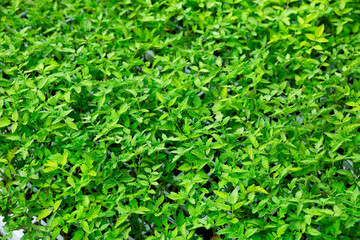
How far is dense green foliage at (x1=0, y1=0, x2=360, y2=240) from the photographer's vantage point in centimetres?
207

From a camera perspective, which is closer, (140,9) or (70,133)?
(70,133)

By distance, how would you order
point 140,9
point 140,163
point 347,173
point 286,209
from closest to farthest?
point 286,209
point 347,173
point 140,163
point 140,9

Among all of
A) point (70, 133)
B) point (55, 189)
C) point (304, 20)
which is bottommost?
point (55, 189)

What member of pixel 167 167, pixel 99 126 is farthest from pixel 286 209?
pixel 99 126

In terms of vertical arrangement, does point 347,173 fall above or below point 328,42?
below

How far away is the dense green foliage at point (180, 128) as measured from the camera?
207cm

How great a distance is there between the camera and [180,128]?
2.51m

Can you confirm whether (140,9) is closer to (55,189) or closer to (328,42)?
(328,42)

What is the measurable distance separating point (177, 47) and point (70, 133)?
0.99 m

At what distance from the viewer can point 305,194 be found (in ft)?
6.90

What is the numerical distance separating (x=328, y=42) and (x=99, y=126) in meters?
1.68

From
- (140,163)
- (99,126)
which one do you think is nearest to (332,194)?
(140,163)

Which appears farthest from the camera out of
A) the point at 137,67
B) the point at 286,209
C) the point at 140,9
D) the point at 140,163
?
the point at 140,9

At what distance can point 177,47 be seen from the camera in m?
2.92
